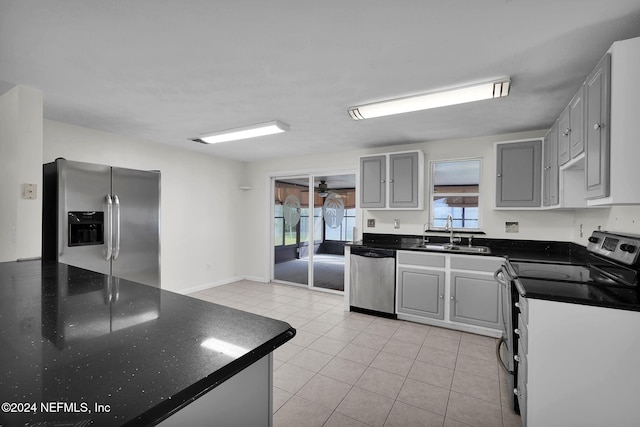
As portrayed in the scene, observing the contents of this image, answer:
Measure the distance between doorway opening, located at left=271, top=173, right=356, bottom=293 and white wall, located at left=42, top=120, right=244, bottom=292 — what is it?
0.84 meters

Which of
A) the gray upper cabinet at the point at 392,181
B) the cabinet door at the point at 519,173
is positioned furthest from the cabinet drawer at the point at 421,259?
the cabinet door at the point at 519,173

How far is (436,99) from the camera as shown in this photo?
8.19 ft

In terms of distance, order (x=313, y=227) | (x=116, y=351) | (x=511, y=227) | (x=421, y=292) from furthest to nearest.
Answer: (x=313, y=227), (x=511, y=227), (x=421, y=292), (x=116, y=351)

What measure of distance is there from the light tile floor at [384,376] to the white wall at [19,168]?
2.34 meters

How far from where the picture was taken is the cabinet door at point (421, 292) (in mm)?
3455

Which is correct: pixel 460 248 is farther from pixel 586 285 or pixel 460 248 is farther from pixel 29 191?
pixel 29 191

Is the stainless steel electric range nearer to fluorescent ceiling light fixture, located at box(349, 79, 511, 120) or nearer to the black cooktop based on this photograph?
the black cooktop

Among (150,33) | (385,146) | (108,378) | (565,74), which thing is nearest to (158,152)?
(150,33)

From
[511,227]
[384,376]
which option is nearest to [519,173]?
[511,227]

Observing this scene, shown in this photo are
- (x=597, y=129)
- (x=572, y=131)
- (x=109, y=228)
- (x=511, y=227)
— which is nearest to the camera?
(x=597, y=129)

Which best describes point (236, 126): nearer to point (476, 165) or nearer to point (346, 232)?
point (346, 232)

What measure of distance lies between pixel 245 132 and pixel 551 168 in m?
3.24

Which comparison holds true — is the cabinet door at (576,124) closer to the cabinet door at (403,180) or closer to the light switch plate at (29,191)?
the cabinet door at (403,180)

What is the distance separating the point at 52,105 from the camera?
2803 mm
